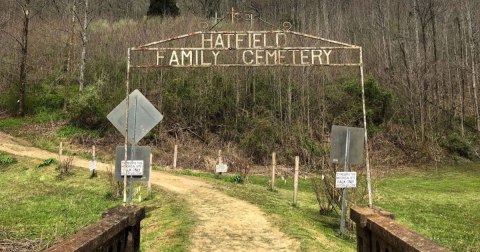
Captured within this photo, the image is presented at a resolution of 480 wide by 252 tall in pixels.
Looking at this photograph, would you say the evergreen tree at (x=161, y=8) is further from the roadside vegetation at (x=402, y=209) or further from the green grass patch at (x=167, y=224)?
the green grass patch at (x=167, y=224)

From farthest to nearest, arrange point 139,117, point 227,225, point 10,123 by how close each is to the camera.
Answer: point 10,123 < point 227,225 < point 139,117

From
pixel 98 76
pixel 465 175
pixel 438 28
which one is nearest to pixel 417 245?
pixel 465 175

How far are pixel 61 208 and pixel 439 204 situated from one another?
12.7m

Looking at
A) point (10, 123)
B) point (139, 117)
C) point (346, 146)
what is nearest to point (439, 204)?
point (346, 146)

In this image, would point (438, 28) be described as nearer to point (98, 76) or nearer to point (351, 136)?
point (98, 76)

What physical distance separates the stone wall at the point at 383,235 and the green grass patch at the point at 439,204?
494 centimetres

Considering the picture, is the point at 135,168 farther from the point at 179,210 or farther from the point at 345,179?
the point at 345,179

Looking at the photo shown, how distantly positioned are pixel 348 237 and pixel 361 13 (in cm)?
3915

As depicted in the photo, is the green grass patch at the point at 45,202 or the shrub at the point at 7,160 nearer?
the green grass patch at the point at 45,202

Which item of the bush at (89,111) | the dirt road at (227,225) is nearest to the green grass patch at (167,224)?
the dirt road at (227,225)

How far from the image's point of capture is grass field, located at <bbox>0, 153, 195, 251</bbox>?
9.34 meters

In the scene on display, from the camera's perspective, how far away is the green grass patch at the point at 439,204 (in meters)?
10.9

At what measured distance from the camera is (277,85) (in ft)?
105

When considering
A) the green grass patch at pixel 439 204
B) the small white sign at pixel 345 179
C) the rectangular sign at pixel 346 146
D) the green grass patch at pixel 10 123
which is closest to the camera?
the rectangular sign at pixel 346 146
